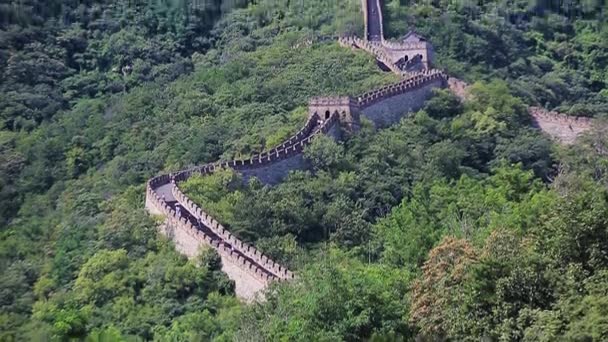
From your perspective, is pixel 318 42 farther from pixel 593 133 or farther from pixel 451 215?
pixel 451 215

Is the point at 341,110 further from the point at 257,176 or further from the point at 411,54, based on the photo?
the point at 411,54

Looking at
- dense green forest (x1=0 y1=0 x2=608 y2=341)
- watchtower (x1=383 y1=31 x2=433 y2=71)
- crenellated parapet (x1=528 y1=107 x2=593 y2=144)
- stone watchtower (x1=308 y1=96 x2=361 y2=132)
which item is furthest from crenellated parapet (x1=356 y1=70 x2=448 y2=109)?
crenellated parapet (x1=528 y1=107 x2=593 y2=144)

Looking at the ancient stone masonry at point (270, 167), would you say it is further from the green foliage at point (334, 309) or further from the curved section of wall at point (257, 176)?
the green foliage at point (334, 309)

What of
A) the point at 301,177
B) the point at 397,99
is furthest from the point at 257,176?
the point at 397,99

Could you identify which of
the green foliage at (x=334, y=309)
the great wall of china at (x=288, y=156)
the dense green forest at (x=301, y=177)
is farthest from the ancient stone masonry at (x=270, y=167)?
the green foliage at (x=334, y=309)

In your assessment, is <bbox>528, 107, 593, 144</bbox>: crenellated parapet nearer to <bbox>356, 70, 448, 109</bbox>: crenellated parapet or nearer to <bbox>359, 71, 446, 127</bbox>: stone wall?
<bbox>356, 70, 448, 109</bbox>: crenellated parapet

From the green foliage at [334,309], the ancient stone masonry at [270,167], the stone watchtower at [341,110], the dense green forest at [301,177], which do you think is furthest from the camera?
the stone watchtower at [341,110]
